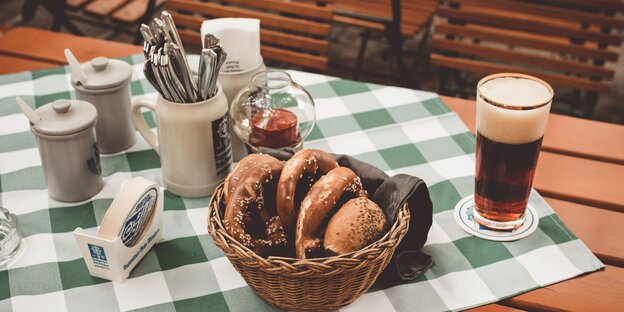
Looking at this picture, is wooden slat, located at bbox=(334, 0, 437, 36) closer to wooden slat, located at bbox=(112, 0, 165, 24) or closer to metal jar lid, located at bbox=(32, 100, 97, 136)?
wooden slat, located at bbox=(112, 0, 165, 24)

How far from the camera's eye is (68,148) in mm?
1092

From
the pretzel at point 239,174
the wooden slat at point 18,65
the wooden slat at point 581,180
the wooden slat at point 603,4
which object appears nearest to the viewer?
the pretzel at point 239,174

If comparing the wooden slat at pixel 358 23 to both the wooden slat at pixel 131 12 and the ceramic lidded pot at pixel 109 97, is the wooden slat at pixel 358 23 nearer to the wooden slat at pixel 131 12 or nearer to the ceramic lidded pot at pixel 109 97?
the wooden slat at pixel 131 12

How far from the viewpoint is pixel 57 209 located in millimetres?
1150

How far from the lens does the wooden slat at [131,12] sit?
2.61 m

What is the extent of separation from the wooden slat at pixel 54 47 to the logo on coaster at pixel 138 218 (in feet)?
2.49

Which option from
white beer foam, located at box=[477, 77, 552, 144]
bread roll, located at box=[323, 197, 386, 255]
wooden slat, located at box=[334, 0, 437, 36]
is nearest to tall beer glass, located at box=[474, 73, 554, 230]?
white beer foam, located at box=[477, 77, 552, 144]

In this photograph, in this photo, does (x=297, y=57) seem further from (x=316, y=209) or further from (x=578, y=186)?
(x=316, y=209)

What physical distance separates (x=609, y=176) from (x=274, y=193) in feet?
2.30

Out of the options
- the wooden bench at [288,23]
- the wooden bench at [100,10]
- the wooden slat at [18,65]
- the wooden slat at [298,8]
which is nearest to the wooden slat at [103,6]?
the wooden bench at [100,10]

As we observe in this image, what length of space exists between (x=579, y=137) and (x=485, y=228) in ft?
1.39

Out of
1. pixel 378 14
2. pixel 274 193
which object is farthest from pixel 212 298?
pixel 378 14

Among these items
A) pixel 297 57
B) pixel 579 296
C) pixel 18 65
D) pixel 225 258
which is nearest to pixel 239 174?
pixel 225 258

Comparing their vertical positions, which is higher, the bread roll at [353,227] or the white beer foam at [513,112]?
the white beer foam at [513,112]
